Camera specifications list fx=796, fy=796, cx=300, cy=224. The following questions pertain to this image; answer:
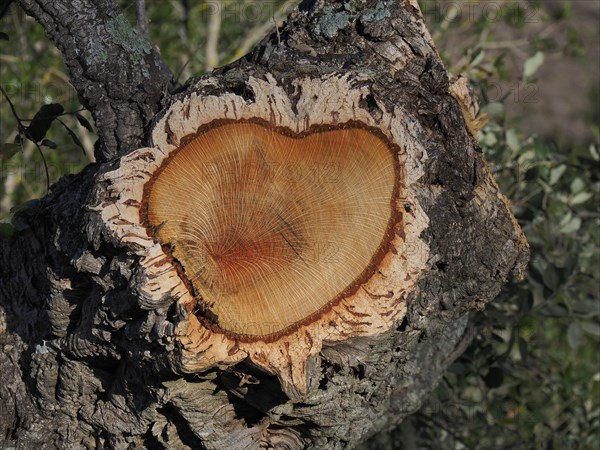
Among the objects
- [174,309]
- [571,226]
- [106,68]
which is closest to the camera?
[174,309]

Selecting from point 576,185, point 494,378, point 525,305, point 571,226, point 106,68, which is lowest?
point 494,378

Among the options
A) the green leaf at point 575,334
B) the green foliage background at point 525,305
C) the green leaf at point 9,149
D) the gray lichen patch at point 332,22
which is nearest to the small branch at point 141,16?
the green foliage background at point 525,305

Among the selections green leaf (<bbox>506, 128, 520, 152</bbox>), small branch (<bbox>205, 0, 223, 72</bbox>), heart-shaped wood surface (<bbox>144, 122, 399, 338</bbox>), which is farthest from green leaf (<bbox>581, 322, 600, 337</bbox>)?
small branch (<bbox>205, 0, 223, 72</bbox>)

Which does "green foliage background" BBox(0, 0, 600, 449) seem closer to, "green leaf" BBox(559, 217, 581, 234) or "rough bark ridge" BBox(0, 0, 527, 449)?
"green leaf" BBox(559, 217, 581, 234)

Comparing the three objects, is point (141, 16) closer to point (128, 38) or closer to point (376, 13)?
Result: point (128, 38)

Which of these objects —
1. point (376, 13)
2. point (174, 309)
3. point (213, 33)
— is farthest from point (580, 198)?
point (213, 33)

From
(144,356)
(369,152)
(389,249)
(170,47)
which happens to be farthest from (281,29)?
(170,47)
